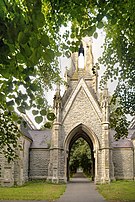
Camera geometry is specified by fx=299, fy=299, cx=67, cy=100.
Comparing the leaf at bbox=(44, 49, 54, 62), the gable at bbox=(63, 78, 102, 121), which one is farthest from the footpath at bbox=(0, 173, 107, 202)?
the leaf at bbox=(44, 49, 54, 62)

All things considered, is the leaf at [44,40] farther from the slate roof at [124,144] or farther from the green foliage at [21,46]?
the slate roof at [124,144]

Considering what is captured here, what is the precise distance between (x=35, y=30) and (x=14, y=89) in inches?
33.6

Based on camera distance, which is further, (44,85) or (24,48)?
(44,85)

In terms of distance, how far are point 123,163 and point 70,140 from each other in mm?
6733

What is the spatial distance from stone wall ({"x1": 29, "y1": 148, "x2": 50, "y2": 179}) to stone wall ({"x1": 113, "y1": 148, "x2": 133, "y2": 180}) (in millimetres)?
7773

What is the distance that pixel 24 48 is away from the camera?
286 centimetres

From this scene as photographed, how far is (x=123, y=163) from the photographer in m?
33.9

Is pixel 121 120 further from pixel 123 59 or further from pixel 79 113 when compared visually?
pixel 79 113

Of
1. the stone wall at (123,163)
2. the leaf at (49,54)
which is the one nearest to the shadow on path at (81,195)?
the stone wall at (123,163)

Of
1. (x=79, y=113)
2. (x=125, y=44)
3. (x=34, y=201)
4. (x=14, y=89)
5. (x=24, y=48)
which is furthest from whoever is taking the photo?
(x=79, y=113)

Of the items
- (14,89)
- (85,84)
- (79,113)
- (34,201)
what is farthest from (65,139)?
(14,89)

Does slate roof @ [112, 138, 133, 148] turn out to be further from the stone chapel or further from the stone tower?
the stone tower

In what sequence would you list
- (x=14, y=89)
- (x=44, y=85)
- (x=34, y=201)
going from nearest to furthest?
(x=14, y=89), (x=44, y=85), (x=34, y=201)

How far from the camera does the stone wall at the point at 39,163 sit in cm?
3307
